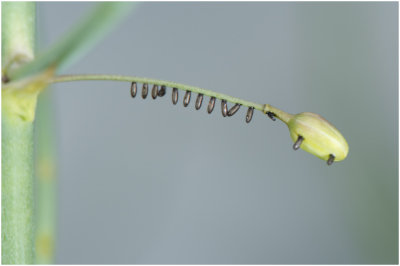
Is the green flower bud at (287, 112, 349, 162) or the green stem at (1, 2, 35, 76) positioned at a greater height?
the green stem at (1, 2, 35, 76)

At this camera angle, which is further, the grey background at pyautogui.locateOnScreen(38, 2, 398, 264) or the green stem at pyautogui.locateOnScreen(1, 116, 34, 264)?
the grey background at pyautogui.locateOnScreen(38, 2, 398, 264)

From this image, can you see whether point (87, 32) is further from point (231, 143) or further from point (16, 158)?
point (231, 143)

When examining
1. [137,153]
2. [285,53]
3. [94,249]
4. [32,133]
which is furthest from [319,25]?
[32,133]

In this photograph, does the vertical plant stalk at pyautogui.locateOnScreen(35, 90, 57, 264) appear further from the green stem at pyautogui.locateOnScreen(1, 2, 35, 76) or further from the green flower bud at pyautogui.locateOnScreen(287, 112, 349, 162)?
the green flower bud at pyautogui.locateOnScreen(287, 112, 349, 162)

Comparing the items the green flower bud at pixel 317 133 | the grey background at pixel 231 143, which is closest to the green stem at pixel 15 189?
the green flower bud at pixel 317 133

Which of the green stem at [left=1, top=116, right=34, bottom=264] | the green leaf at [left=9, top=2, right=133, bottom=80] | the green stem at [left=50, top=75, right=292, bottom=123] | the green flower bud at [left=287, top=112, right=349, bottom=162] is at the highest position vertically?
the green leaf at [left=9, top=2, right=133, bottom=80]

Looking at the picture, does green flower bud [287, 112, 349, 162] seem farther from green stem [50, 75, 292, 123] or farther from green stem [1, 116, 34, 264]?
green stem [1, 116, 34, 264]

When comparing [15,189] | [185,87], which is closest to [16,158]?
[15,189]

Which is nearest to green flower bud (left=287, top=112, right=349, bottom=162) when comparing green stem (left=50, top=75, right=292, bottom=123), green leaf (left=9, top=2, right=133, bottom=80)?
green stem (left=50, top=75, right=292, bottom=123)
